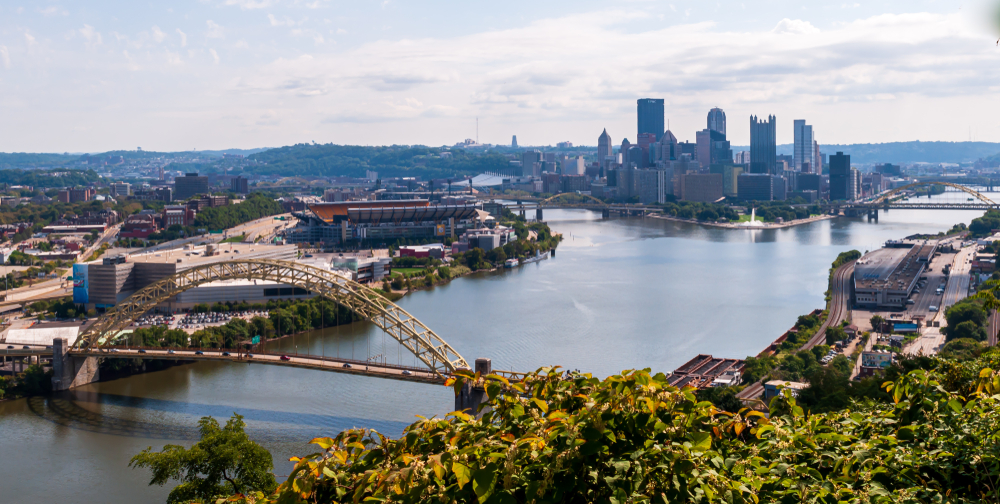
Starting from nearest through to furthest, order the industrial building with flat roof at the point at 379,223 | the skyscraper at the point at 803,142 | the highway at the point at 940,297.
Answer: the highway at the point at 940,297
the industrial building with flat roof at the point at 379,223
the skyscraper at the point at 803,142

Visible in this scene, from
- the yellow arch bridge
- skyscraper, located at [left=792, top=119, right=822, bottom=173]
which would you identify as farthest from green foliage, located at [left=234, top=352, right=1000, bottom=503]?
skyscraper, located at [left=792, top=119, right=822, bottom=173]

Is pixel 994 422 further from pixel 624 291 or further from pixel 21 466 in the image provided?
pixel 624 291

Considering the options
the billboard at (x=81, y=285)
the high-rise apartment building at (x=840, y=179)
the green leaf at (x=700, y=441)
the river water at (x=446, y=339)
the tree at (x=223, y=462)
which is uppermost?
the high-rise apartment building at (x=840, y=179)

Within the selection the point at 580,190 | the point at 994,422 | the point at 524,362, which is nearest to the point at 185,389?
the point at 524,362

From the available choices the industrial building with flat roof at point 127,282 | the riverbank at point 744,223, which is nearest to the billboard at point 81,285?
the industrial building with flat roof at point 127,282

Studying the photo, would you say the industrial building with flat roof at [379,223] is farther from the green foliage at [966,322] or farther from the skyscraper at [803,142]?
the skyscraper at [803,142]

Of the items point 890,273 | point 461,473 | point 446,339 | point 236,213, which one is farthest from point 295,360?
point 236,213

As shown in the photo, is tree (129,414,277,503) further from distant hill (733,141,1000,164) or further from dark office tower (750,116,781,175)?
distant hill (733,141,1000,164)

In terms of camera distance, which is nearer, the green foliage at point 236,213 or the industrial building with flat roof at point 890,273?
the industrial building with flat roof at point 890,273
